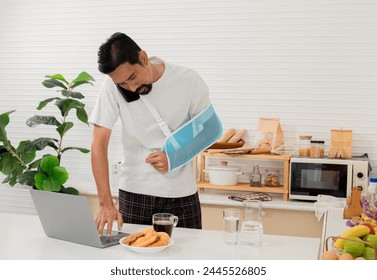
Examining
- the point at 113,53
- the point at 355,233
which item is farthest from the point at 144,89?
the point at 355,233

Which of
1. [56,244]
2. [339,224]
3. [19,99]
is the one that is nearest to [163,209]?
[56,244]

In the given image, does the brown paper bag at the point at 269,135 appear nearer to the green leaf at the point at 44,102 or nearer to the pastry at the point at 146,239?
the green leaf at the point at 44,102

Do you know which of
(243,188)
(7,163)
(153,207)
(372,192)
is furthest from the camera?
(7,163)

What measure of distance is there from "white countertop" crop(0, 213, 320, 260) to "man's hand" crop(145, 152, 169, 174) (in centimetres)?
35

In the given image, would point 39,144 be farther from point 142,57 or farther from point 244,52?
point 142,57

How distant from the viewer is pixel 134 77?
248 cm

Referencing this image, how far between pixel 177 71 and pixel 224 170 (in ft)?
5.46

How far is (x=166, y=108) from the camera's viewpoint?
2713 mm

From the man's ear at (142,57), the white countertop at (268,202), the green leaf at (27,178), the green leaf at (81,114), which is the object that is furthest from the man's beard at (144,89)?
the green leaf at (27,178)

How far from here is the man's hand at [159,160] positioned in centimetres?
259

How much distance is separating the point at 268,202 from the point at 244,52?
1.28 m

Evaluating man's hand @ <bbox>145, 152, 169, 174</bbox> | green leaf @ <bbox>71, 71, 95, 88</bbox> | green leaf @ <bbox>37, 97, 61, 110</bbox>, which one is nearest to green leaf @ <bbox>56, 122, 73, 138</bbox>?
green leaf @ <bbox>37, 97, 61, 110</bbox>

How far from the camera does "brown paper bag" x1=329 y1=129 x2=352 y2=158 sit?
13.5 feet

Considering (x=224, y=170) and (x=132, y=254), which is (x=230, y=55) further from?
(x=132, y=254)
